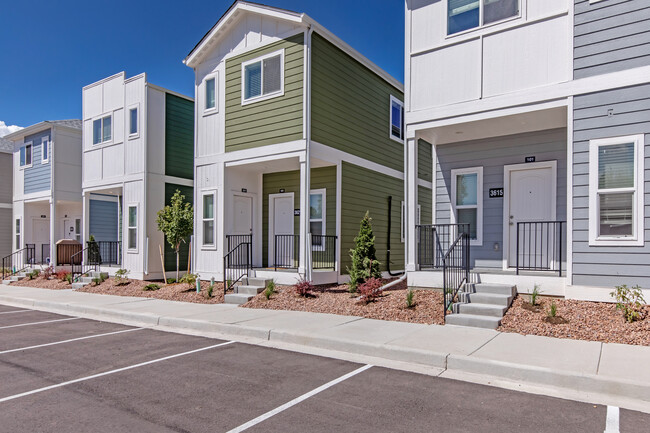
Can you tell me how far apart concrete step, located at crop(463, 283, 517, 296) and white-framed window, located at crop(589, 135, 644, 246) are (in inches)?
60.6

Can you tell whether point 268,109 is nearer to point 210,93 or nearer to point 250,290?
point 210,93

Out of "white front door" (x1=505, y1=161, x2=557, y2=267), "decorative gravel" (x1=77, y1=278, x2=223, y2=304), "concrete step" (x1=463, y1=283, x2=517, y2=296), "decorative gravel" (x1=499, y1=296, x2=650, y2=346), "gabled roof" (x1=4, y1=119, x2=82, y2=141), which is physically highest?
"gabled roof" (x1=4, y1=119, x2=82, y2=141)

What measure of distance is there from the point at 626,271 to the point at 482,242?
3212 mm

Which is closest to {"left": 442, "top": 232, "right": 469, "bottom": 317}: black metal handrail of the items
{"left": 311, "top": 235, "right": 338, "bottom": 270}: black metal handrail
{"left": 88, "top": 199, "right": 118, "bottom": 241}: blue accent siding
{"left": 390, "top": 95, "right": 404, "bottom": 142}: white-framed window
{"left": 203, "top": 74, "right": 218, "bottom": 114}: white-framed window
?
{"left": 311, "top": 235, "right": 338, "bottom": 270}: black metal handrail

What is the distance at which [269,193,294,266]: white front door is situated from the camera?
13664 mm

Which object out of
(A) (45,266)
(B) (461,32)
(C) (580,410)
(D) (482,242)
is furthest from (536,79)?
(A) (45,266)

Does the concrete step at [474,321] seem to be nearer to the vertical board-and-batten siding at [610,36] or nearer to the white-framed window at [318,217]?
the vertical board-and-batten siding at [610,36]

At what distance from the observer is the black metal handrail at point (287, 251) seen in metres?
13.5

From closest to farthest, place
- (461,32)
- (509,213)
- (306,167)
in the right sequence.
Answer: (461,32) < (509,213) < (306,167)

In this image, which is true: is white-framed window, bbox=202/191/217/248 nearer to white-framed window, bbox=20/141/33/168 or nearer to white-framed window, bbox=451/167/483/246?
white-framed window, bbox=451/167/483/246

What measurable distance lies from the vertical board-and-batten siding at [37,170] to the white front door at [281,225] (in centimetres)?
1120

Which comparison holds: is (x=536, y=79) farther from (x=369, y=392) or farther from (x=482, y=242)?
(x=369, y=392)

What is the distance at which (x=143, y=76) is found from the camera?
15.2m

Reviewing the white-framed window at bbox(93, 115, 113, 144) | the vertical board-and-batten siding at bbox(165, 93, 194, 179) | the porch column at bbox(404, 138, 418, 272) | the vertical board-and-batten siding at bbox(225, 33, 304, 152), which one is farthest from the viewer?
the white-framed window at bbox(93, 115, 113, 144)
